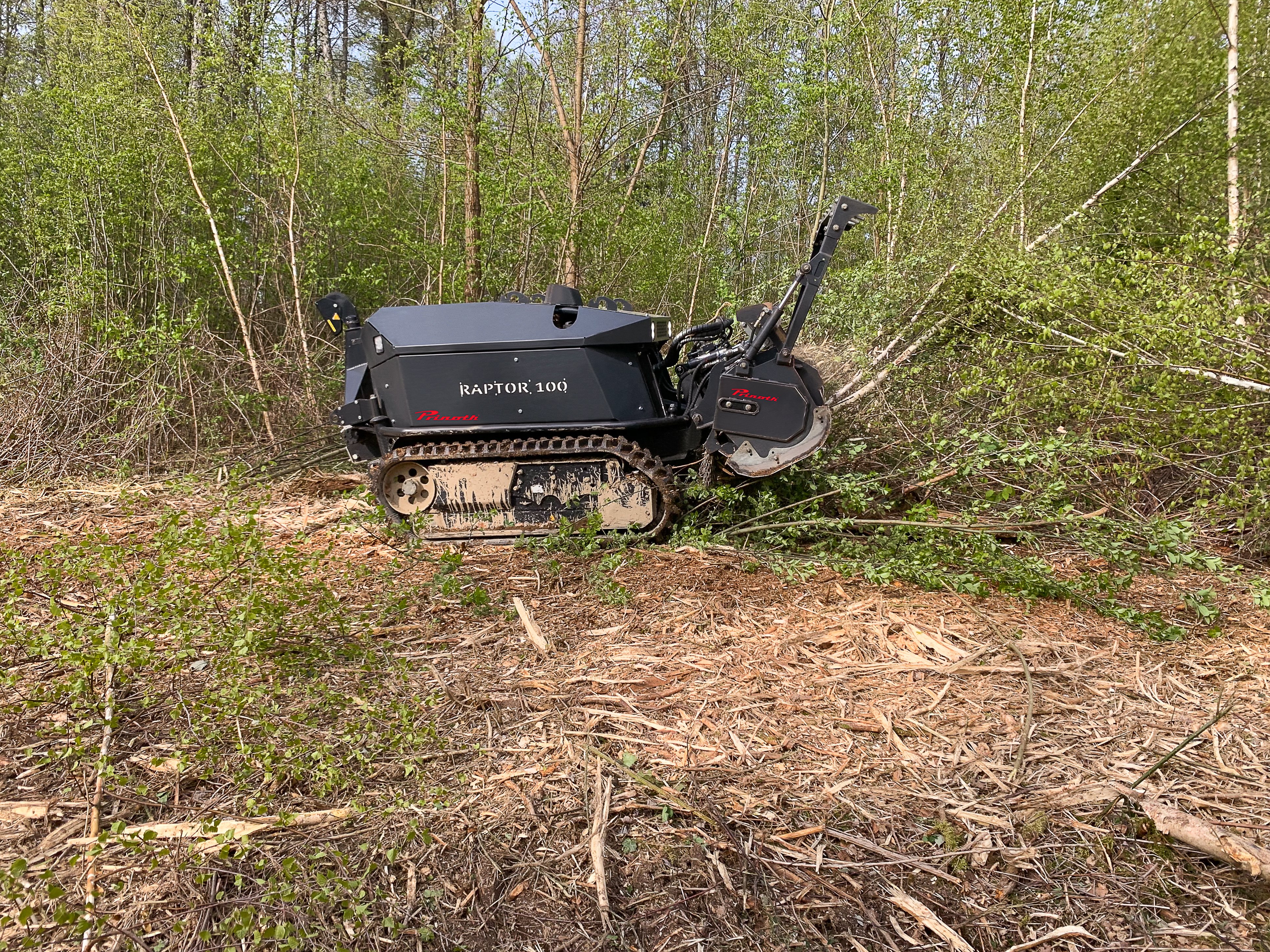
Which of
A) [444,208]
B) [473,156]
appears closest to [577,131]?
[473,156]

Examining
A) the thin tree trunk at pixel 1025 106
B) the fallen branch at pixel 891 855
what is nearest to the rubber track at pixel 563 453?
the fallen branch at pixel 891 855

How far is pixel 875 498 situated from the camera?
5.60 meters

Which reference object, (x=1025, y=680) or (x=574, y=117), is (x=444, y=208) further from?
(x=1025, y=680)

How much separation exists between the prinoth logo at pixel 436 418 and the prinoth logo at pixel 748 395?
1586mm

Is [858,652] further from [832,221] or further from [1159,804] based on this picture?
[832,221]

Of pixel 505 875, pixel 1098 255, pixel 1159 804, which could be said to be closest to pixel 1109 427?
pixel 1098 255

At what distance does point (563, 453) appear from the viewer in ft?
17.0

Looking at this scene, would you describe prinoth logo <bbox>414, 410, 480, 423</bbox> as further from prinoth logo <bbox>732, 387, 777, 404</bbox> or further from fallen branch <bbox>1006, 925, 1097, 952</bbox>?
fallen branch <bbox>1006, 925, 1097, 952</bbox>

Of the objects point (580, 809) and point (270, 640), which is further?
point (270, 640)

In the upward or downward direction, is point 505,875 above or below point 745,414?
below

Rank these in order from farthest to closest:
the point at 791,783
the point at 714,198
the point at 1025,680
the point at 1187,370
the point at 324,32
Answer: the point at 324,32 < the point at 714,198 < the point at 1187,370 < the point at 1025,680 < the point at 791,783

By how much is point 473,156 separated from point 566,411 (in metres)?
4.51

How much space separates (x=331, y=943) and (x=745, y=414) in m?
3.61

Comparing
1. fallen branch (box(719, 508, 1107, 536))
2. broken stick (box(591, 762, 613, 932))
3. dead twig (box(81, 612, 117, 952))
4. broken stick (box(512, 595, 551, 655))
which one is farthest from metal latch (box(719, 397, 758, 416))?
dead twig (box(81, 612, 117, 952))
